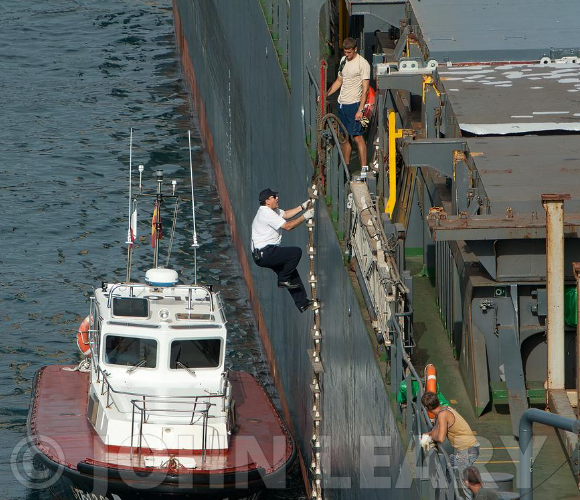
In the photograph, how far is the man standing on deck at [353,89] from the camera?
774 inches

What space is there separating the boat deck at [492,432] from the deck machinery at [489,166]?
0.20 m

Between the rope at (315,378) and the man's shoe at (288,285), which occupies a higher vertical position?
the man's shoe at (288,285)

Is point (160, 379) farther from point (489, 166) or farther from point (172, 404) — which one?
point (489, 166)

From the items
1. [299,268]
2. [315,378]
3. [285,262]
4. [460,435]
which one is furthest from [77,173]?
[460,435]


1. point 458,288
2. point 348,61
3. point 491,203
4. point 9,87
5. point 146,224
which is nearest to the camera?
point 491,203

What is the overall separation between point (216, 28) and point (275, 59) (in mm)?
12173

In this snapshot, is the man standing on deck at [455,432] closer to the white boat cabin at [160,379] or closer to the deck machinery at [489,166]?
the deck machinery at [489,166]

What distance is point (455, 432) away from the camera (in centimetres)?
1159

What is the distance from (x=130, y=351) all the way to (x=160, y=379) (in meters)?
0.69

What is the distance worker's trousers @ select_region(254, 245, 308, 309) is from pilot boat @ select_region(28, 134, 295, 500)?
1.98m

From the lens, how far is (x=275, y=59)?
23109 mm

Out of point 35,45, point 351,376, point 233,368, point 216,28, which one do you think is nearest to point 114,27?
point 35,45

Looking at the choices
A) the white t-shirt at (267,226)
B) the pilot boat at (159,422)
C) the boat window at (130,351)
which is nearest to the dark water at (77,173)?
the pilot boat at (159,422)

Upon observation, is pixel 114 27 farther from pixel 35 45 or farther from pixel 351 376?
pixel 351 376
